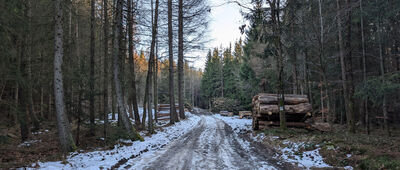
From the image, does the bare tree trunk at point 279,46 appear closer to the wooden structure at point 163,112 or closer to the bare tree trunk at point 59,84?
the bare tree trunk at point 59,84

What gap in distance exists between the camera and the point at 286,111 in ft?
42.2

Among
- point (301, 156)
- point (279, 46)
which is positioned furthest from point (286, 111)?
point (301, 156)

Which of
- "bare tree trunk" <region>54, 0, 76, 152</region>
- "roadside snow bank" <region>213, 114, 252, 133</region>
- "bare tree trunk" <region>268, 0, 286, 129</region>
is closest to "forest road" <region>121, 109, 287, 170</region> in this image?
"bare tree trunk" <region>54, 0, 76, 152</region>

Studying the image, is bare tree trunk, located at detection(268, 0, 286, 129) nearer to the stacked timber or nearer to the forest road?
the stacked timber

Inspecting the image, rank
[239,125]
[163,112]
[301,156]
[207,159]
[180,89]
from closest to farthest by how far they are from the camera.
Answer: [207,159] → [301,156] → [239,125] → [180,89] → [163,112]

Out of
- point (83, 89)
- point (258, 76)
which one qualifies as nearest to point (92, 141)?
point (83, 89)

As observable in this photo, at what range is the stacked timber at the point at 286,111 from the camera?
12770 mm

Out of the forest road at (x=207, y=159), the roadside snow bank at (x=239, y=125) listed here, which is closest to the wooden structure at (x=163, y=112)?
the roadside snow bank at (x=239, y=125)

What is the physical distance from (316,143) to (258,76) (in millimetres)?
21458

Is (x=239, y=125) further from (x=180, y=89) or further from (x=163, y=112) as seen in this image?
A: (x=163, y=112)

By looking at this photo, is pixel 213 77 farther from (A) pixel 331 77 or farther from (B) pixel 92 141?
(B) pixel 92 141

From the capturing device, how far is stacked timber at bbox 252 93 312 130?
12.8 m

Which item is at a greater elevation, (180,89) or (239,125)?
(180,89)

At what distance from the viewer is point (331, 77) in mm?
18750
